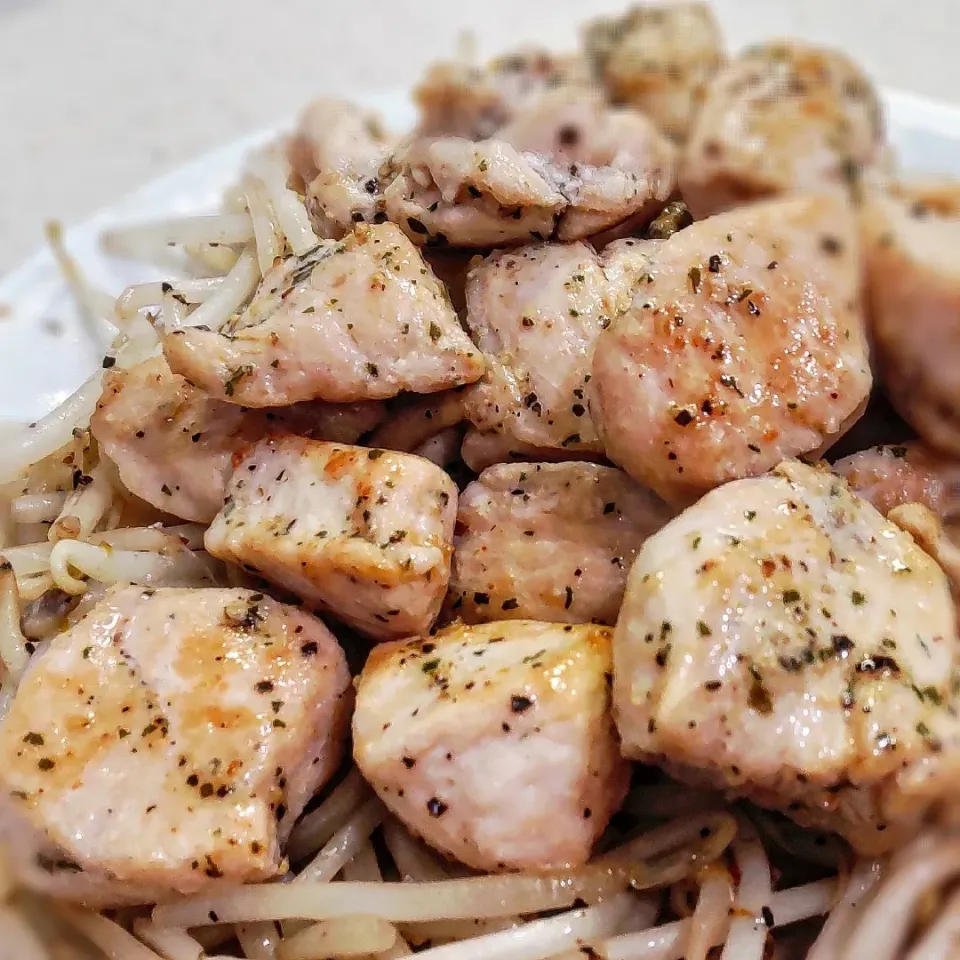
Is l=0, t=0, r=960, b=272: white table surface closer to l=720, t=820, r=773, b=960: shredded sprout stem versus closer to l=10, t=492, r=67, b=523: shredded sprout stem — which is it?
l=10, t=492, r=67, b=523: shredded sprout stem

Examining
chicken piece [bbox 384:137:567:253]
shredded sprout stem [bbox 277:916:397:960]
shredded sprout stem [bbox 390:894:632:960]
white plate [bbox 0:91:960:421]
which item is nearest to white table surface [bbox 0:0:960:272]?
white plate [bbox 0:91:960:421]

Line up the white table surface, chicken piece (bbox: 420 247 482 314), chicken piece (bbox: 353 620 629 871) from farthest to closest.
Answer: the white table surface
chicken piece (bbox: 420 247 482 314)
chicken piece (bbox: 353 620 629 871)

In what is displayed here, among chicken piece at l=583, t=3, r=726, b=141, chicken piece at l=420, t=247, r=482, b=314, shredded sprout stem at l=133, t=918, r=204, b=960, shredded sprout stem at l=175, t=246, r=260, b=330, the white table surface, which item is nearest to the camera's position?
shredded sprout stem at l=133, t=918, r=204, b=960

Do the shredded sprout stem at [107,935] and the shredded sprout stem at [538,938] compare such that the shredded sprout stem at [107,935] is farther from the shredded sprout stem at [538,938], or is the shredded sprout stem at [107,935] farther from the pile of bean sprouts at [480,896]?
the shredded sprout stem at [538,938]

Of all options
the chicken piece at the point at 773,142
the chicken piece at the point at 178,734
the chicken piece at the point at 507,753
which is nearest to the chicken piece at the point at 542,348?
the chicken piece at the point at 773,142

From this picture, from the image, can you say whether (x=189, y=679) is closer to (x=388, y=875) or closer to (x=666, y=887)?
(x=388, y=875)

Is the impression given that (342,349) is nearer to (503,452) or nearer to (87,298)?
(503,452)

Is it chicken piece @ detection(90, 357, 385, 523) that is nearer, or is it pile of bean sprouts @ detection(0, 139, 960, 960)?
pile of bean sprouts @ detection(0, 139, 960, 960)
